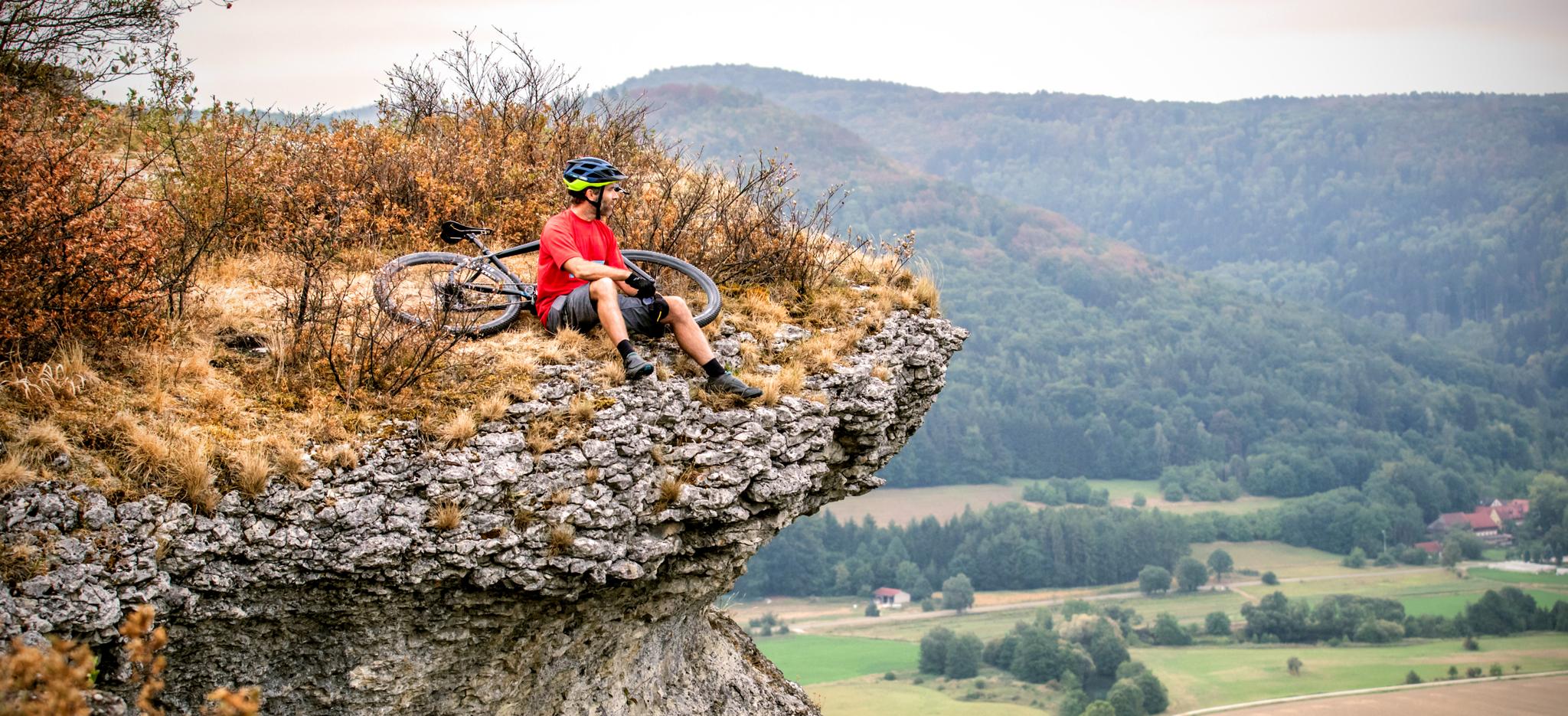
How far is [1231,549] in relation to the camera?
341 feet

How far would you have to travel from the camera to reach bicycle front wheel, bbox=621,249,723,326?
10859 millimetres

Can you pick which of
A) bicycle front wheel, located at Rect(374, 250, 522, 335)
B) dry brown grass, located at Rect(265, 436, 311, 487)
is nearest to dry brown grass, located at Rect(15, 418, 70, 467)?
dry brown grass, located at Rect(265, 436, 311, 487)

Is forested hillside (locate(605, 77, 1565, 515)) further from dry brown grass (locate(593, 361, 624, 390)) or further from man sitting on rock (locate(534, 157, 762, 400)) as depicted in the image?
dry brown grass (locate(593, 361, 624, 390))

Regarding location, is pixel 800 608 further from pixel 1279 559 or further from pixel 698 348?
pixel 698 348

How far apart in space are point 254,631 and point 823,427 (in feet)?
16.4

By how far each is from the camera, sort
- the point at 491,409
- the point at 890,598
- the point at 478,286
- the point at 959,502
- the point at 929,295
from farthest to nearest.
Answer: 1. the point at 959,502
2. the point at 890,598
3. the point at 929,295
4. the point at 478,286
5. the point at 491,409

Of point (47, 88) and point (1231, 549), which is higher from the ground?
point (47, 88)

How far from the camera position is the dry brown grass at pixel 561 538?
835 cm

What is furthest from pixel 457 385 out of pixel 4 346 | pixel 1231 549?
pixel 1231 549

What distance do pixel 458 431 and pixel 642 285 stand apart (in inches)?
84.5

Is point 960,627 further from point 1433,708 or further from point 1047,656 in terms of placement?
point 1433,708

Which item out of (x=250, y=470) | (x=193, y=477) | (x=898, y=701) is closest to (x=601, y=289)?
(x=250, y=470)

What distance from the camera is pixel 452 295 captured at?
33.6 feet

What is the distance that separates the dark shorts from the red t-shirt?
0.31 feet
